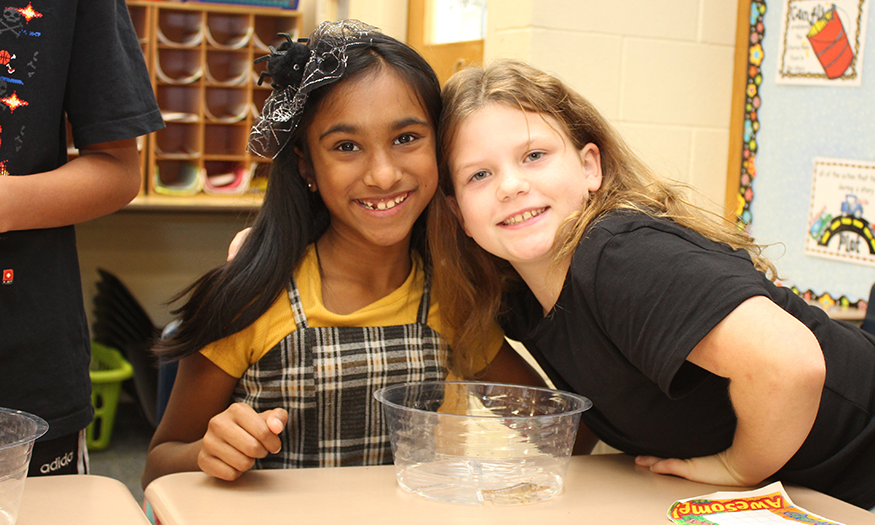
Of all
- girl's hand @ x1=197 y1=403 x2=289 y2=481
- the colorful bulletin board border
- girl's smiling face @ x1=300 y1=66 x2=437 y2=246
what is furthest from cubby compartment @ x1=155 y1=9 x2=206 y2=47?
girl's hand @ x1=197 y1=403 x2=289 y2=481

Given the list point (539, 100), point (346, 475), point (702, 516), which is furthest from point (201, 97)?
point (702, 516)

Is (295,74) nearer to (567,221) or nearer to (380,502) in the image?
(567,221)

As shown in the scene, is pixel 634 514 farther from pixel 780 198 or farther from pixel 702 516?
pixel 780 198

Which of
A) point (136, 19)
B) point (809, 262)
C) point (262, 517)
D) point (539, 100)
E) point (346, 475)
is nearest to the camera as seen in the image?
point (262, 517)

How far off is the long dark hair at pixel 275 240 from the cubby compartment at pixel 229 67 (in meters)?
2.54

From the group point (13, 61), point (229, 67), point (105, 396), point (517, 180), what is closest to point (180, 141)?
A: point (229, 67)

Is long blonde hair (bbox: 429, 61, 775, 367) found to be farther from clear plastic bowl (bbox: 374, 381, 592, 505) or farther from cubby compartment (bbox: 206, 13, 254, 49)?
cubby compartment (bbox: 206, 13, 254, 49)

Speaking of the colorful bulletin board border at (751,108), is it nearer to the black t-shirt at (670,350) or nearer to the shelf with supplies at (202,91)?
the black t-shirt at (670,350)

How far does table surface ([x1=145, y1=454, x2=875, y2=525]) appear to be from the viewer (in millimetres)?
782

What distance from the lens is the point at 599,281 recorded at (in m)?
0.96

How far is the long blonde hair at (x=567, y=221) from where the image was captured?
3.73 feet

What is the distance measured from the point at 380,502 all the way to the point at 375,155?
1.81 feet

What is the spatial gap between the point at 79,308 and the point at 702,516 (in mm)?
826

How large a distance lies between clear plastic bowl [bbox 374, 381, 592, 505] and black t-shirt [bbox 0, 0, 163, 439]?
0.46 metres
